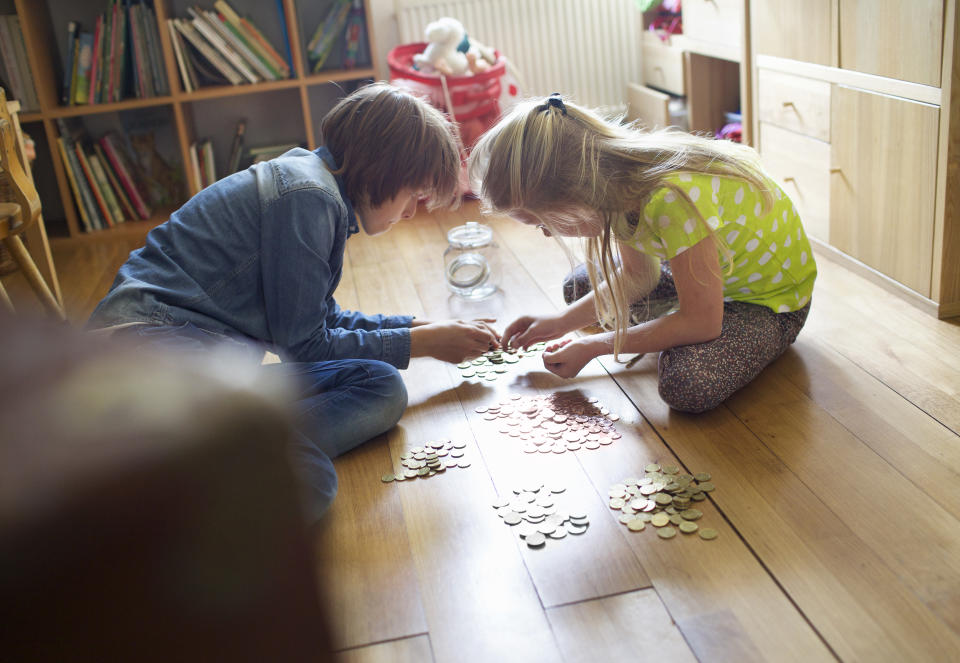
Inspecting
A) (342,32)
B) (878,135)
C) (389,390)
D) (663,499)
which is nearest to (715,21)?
(878,135)

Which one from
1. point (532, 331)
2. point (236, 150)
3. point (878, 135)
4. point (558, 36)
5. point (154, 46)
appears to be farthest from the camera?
point (558, 36)

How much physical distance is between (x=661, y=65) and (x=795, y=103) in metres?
1.25

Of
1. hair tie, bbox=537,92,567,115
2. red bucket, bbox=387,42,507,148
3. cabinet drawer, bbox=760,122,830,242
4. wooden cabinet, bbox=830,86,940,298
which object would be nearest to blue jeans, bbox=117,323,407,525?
hair tie, bbox=537,92,567,115

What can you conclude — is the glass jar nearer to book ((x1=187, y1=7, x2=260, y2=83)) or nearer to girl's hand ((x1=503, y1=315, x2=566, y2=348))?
girl's hand ((x1=503, y1=315, x2=566, y2=348))

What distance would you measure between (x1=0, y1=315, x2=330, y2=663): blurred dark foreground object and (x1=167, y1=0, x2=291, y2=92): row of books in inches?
117

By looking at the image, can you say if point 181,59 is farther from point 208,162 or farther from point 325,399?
point 325,399

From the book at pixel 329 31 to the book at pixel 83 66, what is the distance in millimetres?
809

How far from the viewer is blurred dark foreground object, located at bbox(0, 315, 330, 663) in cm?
60

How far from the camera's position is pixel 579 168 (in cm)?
158

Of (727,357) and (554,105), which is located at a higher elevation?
(554,105)

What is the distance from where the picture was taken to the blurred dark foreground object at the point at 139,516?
605 millimetres

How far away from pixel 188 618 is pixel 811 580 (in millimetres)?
890

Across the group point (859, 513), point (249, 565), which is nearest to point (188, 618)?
point (249, 565)

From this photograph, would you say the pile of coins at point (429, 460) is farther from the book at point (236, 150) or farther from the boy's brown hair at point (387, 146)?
the book at point (236, 150)
